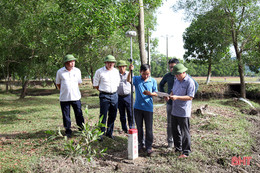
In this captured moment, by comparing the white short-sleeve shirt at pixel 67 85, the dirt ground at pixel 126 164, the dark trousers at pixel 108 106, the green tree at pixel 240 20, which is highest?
the green tree at pixel 240 20

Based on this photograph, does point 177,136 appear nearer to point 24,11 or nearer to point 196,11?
point 196,11

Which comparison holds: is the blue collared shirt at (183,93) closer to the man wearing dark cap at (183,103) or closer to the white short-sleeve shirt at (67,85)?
the man wearing dark cap at (183,103)

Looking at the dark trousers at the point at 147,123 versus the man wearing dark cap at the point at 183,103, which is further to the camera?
the dark trousers at the point at 147,123

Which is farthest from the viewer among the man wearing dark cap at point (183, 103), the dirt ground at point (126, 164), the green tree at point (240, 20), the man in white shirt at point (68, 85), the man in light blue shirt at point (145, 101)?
the green tree at point (240, 20)

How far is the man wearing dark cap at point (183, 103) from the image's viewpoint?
166 inches

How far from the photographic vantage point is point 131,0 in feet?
33.6

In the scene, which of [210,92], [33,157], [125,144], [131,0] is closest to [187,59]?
[210,92]

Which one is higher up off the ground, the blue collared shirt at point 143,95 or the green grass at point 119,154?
the blue collared shirt at point 143,95

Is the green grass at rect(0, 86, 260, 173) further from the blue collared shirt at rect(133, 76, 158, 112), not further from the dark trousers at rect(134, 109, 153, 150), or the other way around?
the blue collared shirt at rect(133, 76, 158, 112)

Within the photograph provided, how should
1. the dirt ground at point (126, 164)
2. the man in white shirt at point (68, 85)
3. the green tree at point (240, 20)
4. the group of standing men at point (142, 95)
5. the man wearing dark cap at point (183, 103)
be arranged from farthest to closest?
the green tree at point (240, 20) → the man in white shirt at point (68, 85) → the group of standing men at point (142, 95) → the man wearing dark cap at point (183, 103) → the dirt ground at point (126, 164)

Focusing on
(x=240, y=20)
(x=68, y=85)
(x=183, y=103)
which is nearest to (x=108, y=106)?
(x=68, y=85)

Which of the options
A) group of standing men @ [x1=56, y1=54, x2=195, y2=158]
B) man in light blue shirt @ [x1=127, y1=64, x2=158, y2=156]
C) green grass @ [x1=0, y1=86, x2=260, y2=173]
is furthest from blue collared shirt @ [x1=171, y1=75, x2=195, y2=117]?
green grass @ [x1=0, y1=86, x2=260, y2=173]

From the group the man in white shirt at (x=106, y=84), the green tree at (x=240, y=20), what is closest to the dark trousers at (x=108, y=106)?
the man in white shirt at (x=106, y=84)

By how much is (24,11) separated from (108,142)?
40.6 ft
